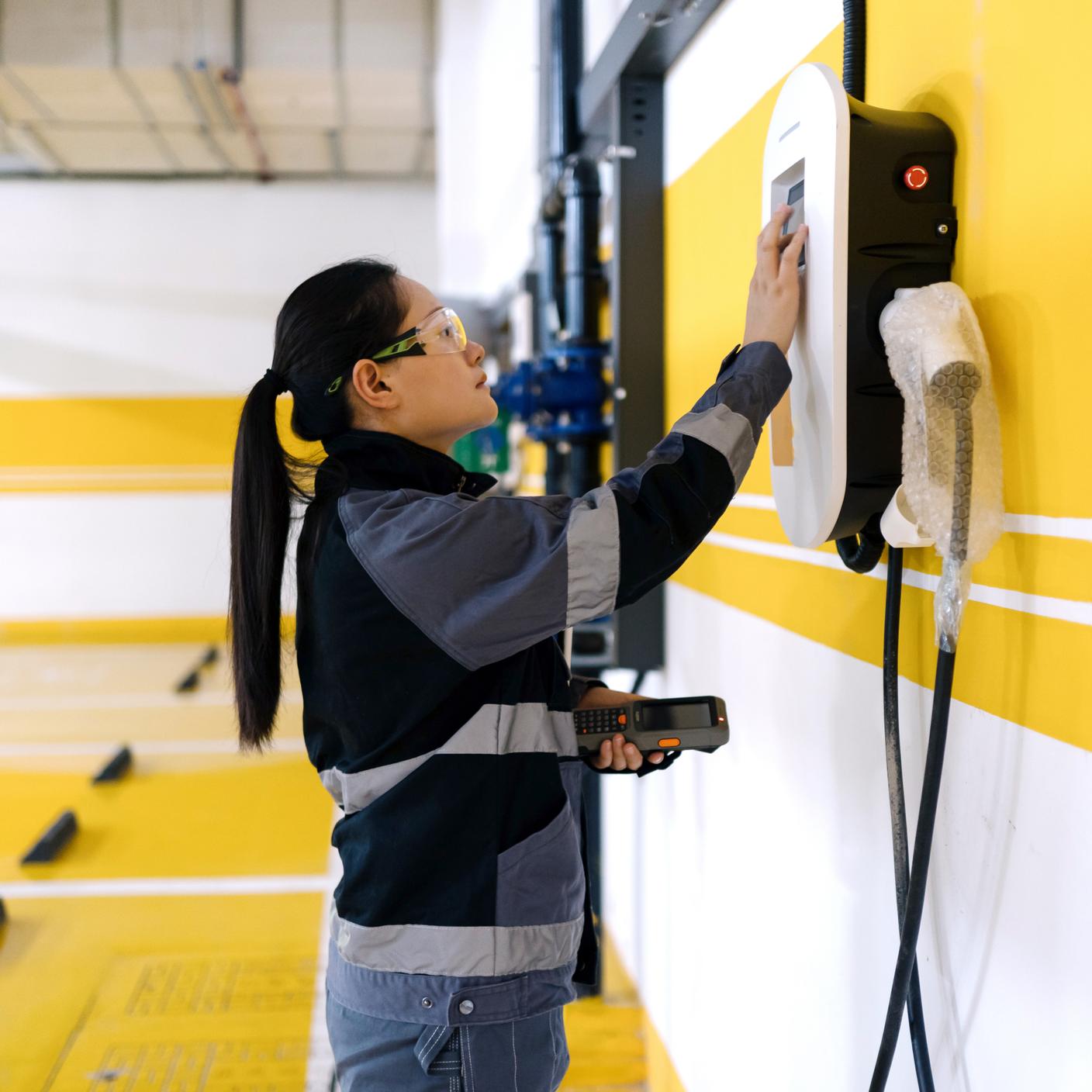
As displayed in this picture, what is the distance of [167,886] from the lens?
11.2 ft

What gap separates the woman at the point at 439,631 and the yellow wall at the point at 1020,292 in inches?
7.0

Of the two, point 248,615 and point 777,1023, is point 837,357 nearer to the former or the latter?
point 248,615

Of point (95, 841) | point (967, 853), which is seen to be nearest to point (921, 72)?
point (967, 853)

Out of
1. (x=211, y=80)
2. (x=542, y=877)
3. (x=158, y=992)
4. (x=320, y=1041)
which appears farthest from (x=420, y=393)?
(x=211, y=80)

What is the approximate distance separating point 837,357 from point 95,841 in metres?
3.60

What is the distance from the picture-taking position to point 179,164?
7.63m

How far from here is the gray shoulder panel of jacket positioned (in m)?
0.97

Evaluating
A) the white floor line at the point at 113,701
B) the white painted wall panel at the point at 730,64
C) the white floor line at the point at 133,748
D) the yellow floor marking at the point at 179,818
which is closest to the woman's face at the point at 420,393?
the white painted wall panel at the point at 730,64

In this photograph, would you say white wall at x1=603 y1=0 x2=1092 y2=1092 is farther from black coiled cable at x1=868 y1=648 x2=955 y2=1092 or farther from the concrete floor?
the concrete floor

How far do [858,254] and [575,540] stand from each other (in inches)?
13.8

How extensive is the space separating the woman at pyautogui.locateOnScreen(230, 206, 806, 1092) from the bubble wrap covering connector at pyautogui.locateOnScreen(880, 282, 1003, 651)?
0.16 meters

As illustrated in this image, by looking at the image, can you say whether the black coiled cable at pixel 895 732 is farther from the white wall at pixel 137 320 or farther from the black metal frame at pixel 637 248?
the white wall at pixel 137 320

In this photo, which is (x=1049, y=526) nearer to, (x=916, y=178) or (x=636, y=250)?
(x=916, y=178)

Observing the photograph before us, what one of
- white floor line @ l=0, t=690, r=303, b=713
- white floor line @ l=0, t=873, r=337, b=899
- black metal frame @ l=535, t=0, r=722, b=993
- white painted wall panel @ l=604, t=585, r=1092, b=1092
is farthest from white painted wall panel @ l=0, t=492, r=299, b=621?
white painted wall panel @ l=604, t=585, r=1092, b=1092
